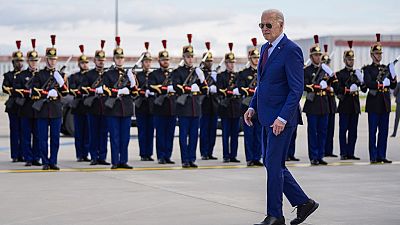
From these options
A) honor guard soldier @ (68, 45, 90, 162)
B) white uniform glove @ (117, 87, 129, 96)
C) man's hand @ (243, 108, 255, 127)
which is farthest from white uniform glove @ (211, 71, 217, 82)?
man's hand @ (243, 108, 255, 127)

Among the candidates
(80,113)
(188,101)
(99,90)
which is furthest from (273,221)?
(80,113)

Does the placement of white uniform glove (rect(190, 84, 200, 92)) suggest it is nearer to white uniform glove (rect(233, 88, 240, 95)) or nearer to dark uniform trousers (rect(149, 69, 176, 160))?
dark uniform trousers (rect(149, 69, 176, 160))

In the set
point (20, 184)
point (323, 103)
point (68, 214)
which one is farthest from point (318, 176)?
point (68, 214)

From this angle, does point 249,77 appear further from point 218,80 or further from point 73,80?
point 73,80

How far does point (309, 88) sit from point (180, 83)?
7.45ft

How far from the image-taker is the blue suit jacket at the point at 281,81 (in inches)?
348

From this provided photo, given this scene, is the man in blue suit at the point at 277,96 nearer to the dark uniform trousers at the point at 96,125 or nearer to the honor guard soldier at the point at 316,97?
the dark uniform trousers at the point at 96,125

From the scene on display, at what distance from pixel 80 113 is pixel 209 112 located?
234cm

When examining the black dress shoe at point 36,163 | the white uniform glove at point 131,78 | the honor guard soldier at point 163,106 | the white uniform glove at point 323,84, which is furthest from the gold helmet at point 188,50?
the black dress shoe at point 36,163

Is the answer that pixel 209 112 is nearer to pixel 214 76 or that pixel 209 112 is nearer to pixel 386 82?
pixel 214 76

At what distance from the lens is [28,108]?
52.2 feet

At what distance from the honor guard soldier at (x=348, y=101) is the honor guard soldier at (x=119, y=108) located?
13.3 feet

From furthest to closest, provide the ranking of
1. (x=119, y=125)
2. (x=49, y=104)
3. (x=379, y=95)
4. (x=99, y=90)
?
(x=379, y=95) < (x=99, y=90) < (x=119, y=125) < (x=49, y=104)

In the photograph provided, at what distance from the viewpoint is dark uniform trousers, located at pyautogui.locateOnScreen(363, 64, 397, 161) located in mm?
16547
